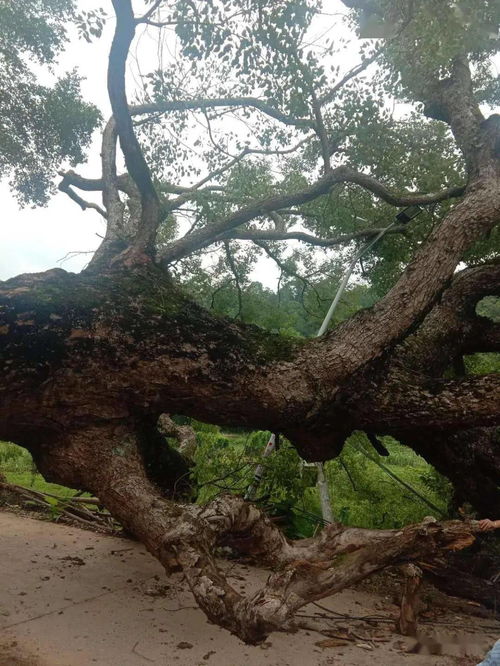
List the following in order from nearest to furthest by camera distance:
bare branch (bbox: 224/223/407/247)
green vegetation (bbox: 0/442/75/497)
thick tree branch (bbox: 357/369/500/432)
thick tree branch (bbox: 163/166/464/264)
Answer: thick tree branch (bbox: 357/369/500/432) < thick tree branch (bbox: 163/166/464/264) < bare branch (bbox: 224/223/407/247) < green vegetation (bbox: 0/442/75/497)

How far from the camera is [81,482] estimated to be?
3.93 m

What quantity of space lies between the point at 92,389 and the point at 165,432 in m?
3.68

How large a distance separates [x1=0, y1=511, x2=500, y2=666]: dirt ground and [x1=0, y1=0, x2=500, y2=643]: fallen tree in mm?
453

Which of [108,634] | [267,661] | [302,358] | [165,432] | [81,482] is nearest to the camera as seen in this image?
[267,661]

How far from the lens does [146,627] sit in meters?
3.79

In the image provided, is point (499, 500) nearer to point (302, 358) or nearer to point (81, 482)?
point (302, 358)

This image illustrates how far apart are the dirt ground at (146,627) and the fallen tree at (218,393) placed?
45cm

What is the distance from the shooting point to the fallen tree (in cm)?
308

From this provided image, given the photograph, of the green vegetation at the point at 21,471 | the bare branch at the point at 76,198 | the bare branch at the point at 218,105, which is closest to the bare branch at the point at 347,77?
the bare branch at the point at 218,105

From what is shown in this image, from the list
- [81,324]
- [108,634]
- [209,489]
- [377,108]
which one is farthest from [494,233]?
[108,634]

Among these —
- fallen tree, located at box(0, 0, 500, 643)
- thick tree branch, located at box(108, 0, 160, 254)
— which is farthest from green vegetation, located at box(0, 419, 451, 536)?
thick tree branch, located at box(108, 0, 160, 254)

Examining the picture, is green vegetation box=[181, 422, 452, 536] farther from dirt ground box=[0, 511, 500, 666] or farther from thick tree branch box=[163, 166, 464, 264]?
thick tree branch box=[163, 166, 464, 264]

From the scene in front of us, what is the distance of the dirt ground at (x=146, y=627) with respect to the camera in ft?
11.0

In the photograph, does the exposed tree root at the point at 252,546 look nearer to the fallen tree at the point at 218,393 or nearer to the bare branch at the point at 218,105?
the fallen tree at the point at 218,393
